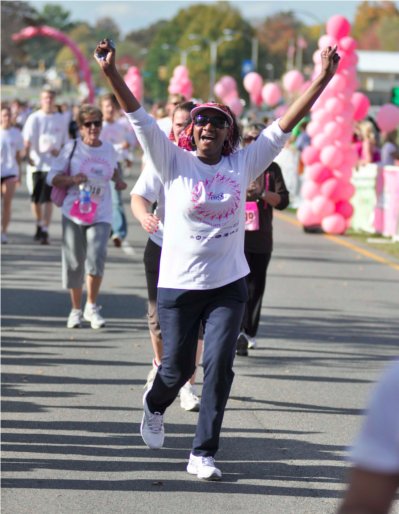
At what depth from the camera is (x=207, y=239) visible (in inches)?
231

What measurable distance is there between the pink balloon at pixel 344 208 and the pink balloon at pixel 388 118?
1889mm

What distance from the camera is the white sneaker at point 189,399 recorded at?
7.62 m

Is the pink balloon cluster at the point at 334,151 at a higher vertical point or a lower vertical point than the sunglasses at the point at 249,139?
lower

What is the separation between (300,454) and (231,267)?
1.21 metres

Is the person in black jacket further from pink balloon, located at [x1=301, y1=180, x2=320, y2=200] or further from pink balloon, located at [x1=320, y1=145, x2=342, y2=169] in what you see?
pink balloon, located at [x1=301, y1=180, x2=320, y2=200]

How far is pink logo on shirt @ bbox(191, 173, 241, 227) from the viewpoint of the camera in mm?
5816

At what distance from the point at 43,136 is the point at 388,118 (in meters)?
7.23

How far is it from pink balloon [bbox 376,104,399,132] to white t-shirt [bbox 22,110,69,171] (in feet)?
22.1

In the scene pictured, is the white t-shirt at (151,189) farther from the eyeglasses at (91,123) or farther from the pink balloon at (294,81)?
the pink balloon at (294,81)

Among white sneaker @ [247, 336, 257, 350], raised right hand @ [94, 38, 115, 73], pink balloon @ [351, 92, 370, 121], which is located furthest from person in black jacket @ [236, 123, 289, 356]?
pink balloon @ [351, 92, 370, 121]

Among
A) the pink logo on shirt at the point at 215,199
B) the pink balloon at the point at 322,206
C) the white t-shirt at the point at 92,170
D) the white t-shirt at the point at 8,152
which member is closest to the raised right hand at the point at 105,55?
the pink logo on shirt at the point at 215,199

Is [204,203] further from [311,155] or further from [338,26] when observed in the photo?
[311,155]

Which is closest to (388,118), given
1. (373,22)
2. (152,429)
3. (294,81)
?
(294,81)

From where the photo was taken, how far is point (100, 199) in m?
10.7
